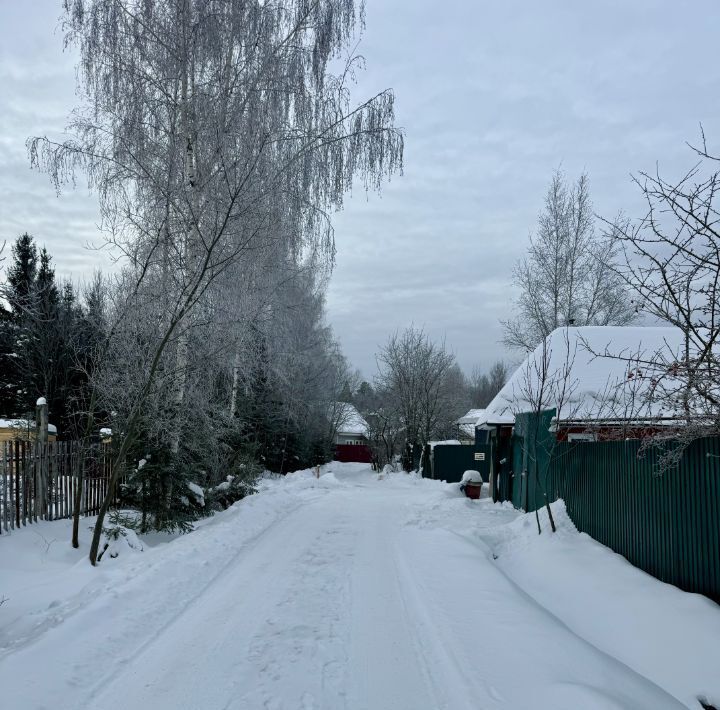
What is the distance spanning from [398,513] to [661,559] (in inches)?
355

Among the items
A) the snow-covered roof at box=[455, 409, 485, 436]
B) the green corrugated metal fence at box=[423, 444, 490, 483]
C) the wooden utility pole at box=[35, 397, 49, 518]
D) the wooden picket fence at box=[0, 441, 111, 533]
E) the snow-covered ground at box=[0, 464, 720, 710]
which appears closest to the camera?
the snow-covered ground at box=[0, 464, 720, 710]

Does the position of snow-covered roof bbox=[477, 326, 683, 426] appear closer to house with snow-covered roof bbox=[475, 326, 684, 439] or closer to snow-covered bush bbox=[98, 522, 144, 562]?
house with snow-covered roof bbox=[475, 326, 684, 439]

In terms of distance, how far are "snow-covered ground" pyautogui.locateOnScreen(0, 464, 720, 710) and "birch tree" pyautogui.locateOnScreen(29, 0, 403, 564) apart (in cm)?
322

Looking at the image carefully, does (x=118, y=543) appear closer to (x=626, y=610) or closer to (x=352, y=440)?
(x=626, y=610)

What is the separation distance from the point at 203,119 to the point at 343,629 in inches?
339

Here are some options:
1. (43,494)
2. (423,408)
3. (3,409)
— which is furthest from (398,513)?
(3,409)

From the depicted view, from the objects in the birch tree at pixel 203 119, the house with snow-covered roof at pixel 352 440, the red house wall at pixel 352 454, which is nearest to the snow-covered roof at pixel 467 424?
the house with snow-covered roof at pixel 352 440

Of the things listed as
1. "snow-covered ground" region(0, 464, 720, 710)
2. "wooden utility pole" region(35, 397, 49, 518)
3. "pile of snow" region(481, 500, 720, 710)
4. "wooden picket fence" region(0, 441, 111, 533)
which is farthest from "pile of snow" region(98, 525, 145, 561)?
Answer: "pile of snow" region(481, 500, 720, 710)

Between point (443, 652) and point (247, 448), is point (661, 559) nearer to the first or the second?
point (443, 652)

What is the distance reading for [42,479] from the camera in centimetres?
951

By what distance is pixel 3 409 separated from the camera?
1383 inches

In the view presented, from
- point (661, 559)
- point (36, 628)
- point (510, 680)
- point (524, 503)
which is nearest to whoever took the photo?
point (510, 680)

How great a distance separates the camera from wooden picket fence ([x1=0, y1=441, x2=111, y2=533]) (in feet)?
28.6

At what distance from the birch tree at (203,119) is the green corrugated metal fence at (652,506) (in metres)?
6.18
